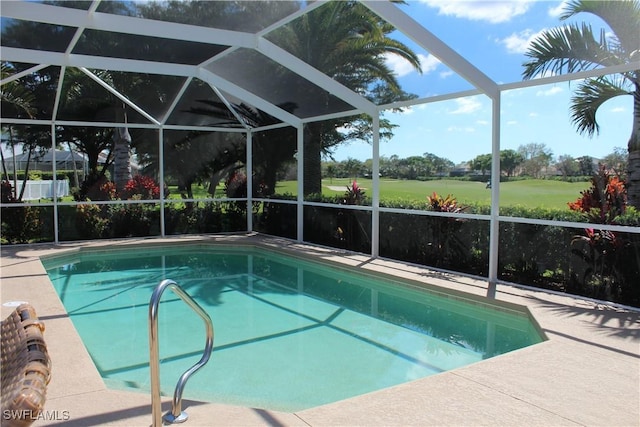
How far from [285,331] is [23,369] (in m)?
4.46

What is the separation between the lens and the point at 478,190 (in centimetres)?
1069

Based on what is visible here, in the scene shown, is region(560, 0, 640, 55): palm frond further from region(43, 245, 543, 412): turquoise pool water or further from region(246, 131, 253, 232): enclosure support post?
region(246, 131, 253, 232): enclosure support post

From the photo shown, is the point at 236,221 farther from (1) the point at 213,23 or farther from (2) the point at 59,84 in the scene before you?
(1) the point at 213,23

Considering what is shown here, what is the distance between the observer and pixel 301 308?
7023 millimetres

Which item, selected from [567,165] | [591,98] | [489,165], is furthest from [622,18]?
[489,165]

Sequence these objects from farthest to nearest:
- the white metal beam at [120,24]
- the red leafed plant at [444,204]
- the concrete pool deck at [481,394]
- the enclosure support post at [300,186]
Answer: the enclosure support post at [300,186] < the red leafed plant at [444,204] < the white metal beam at [120,24] < the concrete pool deck at [481,394]

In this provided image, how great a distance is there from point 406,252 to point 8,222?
28.5ft

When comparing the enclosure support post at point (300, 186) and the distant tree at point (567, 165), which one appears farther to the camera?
the enclosure support post at point (300, 186)

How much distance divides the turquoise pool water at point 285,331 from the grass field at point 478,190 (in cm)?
241

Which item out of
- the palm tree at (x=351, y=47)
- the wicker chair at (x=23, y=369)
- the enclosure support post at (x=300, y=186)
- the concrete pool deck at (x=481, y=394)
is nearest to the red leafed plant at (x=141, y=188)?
the enclosure support post at (x=300, y=186)

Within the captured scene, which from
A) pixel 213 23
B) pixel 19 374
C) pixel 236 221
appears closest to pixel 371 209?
pixel 213 23

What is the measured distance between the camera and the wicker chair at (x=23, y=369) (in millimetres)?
1378

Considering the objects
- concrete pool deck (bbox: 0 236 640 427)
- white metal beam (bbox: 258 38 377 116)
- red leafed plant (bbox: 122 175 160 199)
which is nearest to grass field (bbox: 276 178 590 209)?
white metal beam (bbox: 258 38 377 116)

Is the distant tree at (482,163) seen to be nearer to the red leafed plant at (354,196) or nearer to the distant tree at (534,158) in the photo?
the distant tree at (534,158)
